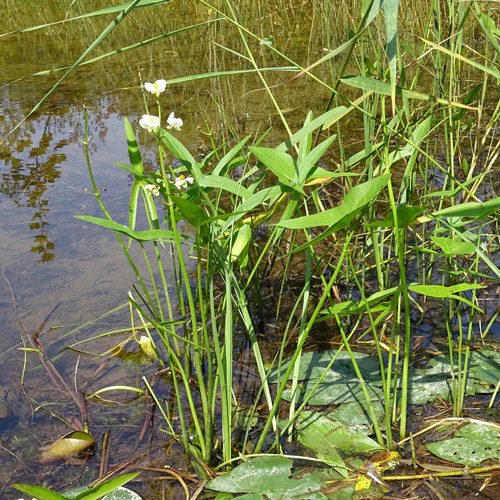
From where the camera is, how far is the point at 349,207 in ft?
3.10

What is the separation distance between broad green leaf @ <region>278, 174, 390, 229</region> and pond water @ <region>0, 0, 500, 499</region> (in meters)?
0.65

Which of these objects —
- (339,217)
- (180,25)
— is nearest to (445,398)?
(339,217)

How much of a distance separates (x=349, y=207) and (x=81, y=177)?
2061mm

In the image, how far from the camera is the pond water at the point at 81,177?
56.7 inches

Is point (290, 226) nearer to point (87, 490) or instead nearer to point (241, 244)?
point (241, 244)

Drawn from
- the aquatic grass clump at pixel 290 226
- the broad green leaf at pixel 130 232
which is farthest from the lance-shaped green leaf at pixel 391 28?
the broad green leaf at pixel 130 232

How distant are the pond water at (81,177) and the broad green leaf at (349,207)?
0.65 m

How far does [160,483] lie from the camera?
1.22 metres

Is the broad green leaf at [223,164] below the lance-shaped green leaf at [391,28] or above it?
below

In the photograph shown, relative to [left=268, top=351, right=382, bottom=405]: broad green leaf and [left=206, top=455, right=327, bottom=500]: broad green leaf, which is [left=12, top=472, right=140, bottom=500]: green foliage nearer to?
[left=206, top=455, right=327, bottom=500]: broad green leaf

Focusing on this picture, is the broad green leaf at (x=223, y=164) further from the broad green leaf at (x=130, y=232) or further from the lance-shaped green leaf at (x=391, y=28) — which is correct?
the lance-shaped green leaf at (x=391, y=28)

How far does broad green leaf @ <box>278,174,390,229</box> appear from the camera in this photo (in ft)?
3.03

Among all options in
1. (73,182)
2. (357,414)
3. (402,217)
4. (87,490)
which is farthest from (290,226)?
(73,182)

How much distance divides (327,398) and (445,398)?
0.27m
